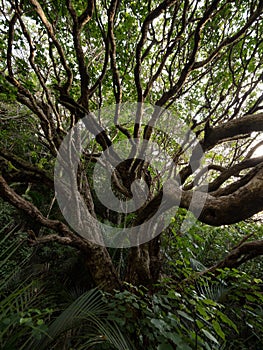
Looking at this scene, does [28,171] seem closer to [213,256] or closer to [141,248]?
[141,248]

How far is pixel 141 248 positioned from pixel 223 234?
2516 millimetres

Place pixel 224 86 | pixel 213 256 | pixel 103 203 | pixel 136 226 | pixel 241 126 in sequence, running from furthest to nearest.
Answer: pixel 103 203 → pixel 213 256 → pixel 224 86 → pixel 136 226 → pixel 241 126

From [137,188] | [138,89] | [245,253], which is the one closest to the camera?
[245,253]

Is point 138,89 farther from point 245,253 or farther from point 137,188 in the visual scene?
point 245,253

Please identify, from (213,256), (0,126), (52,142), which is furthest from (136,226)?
(0,126)

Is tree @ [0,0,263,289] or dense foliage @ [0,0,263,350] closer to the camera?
dense foliage @ [0,0,263,350]

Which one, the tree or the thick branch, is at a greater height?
the tree

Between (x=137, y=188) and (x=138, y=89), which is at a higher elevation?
(x=138, y=89)

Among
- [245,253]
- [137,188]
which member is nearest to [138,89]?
[137,188]

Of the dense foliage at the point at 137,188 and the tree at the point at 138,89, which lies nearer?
the dense foliage at the point at 137,188

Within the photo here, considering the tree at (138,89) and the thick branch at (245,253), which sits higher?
the tree at (138,89)

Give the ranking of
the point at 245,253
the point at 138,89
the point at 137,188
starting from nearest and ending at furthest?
1. the point at 245,253
2. the point at 138,89
3. the point at 137,188

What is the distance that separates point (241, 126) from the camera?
168cm

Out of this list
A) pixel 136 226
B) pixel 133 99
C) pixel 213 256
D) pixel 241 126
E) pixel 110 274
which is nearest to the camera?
pixel 241 126
